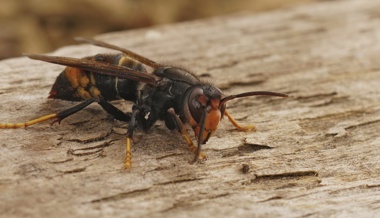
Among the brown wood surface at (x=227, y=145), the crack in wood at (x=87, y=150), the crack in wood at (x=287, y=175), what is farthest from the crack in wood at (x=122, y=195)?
the crack in wood at (x=287, y=175)

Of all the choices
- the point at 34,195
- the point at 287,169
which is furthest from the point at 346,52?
the point at 34,195

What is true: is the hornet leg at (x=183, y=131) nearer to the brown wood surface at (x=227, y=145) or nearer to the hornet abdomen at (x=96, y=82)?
the brown wood surface at (x=227, y=145)

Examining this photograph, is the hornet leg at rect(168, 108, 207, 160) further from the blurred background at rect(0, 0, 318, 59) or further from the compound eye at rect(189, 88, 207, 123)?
the blurred background at rect(0, 0, 318, 59)

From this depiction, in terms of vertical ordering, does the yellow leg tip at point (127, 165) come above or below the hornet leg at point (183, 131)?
below

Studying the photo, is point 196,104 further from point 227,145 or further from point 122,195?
point 122,195

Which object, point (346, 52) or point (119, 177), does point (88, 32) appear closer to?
point (346, 52)
